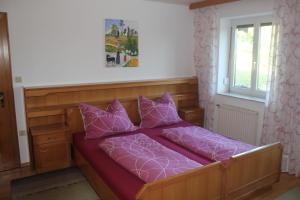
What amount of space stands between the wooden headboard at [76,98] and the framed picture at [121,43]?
13.8 inches

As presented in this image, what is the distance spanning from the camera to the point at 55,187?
9.92ft

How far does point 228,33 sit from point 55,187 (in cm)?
333

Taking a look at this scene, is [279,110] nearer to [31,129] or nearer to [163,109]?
[163,109]

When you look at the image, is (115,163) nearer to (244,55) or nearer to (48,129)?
(48,129)

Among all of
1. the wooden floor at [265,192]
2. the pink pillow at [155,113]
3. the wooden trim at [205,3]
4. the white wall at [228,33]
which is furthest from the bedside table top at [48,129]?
the wooden trim at [205,3]

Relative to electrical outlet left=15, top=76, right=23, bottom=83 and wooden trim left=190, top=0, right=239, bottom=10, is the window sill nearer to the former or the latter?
wooden trim left=190, top=0, right=239, bottom=10

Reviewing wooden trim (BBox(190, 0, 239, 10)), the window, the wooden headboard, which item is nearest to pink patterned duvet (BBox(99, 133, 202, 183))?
the wooden headboard

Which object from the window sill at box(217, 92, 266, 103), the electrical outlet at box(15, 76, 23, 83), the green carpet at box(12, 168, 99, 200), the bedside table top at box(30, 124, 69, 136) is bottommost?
the green carpet at box(12, 168, 99, 200)

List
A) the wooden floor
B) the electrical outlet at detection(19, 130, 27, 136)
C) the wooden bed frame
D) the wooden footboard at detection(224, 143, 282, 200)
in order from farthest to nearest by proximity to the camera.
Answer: the electrical outlet at detection(19, 130, 27, 136) → the wooden floor → the wooden footboard at detection(224, 143, 282, 200) → the wooden bed frame

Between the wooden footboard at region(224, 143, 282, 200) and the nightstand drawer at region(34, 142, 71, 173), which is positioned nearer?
the wooden footboard at region(224, 143, 282, 200)

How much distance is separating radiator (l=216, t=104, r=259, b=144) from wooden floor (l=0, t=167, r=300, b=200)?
70 cm

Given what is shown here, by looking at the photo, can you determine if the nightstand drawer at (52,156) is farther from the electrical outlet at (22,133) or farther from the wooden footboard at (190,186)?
the wooden footboard at (190,186)

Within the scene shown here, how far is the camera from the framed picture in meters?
3.76

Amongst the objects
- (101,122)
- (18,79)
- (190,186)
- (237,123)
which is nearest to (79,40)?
(18,79)
